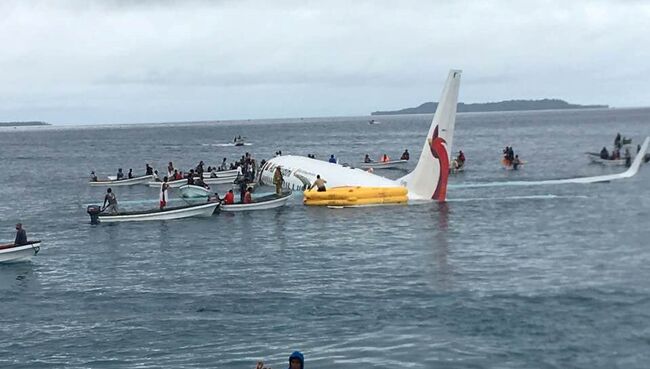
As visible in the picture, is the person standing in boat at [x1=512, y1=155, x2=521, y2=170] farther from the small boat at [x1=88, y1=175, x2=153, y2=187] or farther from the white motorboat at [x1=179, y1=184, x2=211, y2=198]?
the white motorboat at [x1=179, y1=184, x2=211, y2=198]

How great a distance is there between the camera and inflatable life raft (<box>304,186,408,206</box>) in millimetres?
54594

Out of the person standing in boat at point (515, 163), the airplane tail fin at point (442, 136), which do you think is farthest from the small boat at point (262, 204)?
the person standing in boat at point (515, 163)

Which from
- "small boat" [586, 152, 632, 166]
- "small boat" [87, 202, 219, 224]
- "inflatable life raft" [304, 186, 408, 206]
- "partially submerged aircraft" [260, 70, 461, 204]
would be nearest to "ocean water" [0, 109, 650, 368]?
"small boat" [87, 202, 219, 224]

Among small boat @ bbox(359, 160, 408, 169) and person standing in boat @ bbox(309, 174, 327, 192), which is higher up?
person standing in boat @ bbox(309, 174, 327, 192)

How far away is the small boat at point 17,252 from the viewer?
1572 inches

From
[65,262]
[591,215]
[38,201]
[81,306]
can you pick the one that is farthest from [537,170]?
[81,306]

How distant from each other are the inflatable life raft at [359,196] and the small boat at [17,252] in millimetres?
21670

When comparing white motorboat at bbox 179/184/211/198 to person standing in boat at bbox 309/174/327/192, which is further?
white motorboat at bbox 179/184/211/198

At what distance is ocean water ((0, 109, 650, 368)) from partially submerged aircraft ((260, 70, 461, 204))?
1634 millimetres

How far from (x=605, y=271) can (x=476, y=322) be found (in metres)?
10.1

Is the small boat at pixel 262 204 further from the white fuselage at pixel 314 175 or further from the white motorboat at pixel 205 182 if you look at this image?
the white motorboat at pixel 205 182

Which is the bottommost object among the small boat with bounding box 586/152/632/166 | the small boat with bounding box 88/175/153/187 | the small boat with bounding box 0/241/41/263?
the small boat with bounding box 88/175/153/187

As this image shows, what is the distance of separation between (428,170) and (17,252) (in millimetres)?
25915

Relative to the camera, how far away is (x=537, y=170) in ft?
297
